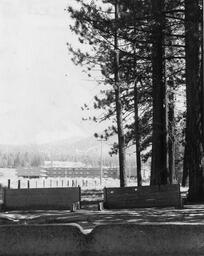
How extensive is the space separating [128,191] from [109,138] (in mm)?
15597

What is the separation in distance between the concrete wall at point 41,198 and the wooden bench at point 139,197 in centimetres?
139

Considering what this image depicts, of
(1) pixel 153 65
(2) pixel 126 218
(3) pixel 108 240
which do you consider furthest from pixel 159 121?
(3) pixel 108 240

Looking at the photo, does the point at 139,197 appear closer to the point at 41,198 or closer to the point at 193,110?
the point at 193,110

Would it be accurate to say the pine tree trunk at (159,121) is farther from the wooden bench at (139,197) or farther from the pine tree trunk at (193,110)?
the wooden bench at (139,197)

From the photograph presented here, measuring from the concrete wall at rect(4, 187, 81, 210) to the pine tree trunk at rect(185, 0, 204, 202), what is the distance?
3840 millimetres

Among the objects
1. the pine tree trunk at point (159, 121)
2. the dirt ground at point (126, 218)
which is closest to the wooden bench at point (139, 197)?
the dirt ground at point (126, 218)

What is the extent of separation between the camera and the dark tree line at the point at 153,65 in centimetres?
1855

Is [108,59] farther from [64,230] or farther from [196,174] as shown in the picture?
[64,230]

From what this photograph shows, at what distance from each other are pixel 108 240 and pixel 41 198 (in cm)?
1265

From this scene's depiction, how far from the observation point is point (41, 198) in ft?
63.7

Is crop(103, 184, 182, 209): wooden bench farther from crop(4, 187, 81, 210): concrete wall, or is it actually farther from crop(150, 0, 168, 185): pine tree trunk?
crop(150, 0, 168, 185): pine tree trunk

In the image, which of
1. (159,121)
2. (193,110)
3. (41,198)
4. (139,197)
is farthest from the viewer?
(159,121)

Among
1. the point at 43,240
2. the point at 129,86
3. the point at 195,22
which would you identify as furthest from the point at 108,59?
the point at 43,240

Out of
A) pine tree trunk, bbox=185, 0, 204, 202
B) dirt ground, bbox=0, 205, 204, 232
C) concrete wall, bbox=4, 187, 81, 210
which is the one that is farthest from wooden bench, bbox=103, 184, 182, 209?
concrete wall, bbox=4, 187, 81, 210
